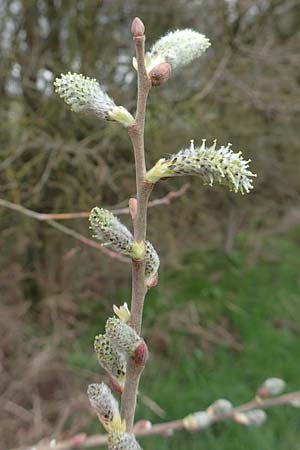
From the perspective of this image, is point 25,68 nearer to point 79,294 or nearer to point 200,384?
point 79,294

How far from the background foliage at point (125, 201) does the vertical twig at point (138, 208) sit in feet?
7.42

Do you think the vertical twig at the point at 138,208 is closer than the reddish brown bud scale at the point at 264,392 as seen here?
Yes

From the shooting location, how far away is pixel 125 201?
2.96 meters

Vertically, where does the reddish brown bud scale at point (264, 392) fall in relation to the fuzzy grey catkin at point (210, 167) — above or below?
below

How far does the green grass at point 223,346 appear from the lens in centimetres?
308

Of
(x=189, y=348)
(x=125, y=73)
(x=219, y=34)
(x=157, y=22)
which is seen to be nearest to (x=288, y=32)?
(x=219, y=34)

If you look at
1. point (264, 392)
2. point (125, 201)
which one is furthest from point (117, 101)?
point (264, 392)

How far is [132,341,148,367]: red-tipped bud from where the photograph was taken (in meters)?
0.66

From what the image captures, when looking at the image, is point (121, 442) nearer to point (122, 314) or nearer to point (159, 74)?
point (122, 314)

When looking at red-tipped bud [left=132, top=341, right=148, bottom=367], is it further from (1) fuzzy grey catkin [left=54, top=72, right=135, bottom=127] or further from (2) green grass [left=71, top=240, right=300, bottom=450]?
(2) green grass [left=71, top=240, right=300, bottom=450]

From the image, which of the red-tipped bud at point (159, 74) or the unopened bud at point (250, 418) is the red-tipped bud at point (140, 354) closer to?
the red-tipped bud at point (159, 74)

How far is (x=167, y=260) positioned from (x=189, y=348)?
0.62 metres

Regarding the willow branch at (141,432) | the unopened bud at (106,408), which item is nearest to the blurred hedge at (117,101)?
the willow branch at (141,432)

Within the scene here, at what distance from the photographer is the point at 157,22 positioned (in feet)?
Result: 12.3
